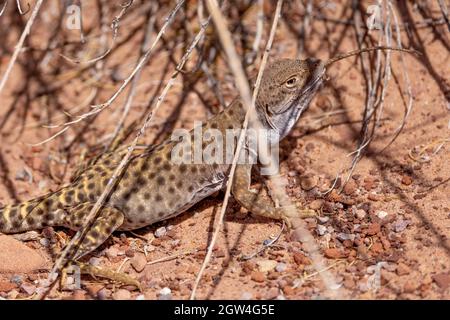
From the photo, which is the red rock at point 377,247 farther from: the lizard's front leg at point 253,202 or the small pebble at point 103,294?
the small pebble at point 103,294

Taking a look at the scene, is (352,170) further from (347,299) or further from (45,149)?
(45,149)

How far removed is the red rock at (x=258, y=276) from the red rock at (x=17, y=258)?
1739 millimetres

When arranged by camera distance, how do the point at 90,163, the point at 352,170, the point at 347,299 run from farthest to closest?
1. the point at 90,163
2. the point at 352,170
3. the point at 347,299

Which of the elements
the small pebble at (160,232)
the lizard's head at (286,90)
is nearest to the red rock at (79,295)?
the small pebble at (160,232)

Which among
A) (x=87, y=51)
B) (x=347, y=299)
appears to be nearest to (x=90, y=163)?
(x=87, y=51)

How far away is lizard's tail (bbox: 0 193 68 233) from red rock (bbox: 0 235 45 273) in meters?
0.17

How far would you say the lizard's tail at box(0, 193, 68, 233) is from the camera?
5172 mm

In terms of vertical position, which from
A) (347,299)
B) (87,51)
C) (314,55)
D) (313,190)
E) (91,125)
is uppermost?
(87,51)

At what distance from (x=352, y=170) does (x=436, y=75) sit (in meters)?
1.48

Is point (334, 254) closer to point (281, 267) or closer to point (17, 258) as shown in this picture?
point (281, 267)

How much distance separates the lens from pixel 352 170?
17.0ft

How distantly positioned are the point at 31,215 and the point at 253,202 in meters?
1.87

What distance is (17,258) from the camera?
195 inches

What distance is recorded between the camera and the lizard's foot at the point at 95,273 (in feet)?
15.2
